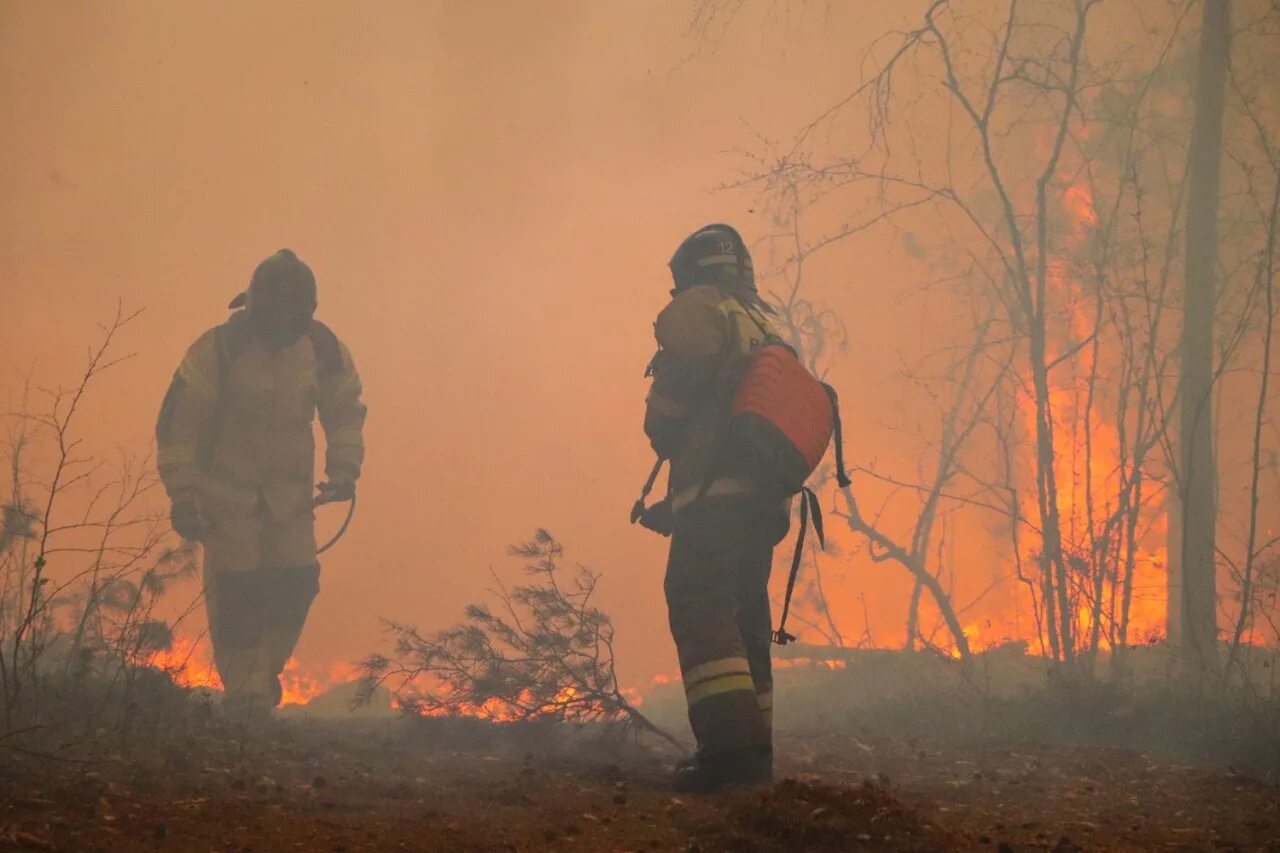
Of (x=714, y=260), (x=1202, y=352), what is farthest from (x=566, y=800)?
(x=1202, y=352)

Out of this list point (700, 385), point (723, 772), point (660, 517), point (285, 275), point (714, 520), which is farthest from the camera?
point (285, 275)

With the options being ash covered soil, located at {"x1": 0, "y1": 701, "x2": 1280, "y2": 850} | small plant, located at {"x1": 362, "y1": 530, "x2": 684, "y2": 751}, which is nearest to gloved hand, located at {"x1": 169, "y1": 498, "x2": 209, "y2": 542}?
ash covered soil, located at {"x1": 0, "y1": 701, "x2": 1280, "y2": 850}

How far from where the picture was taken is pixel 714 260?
4719 mm

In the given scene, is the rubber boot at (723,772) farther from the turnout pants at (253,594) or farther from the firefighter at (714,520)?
the turnout pants at (253,594)

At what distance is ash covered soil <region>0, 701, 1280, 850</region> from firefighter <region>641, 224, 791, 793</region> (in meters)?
0.31

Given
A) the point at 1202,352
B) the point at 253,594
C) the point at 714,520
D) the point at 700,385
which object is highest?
the point at 1202,352

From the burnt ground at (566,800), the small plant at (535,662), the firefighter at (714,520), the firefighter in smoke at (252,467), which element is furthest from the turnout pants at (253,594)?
the firefighter at (714,520)

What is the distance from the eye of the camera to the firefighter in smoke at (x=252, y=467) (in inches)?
241

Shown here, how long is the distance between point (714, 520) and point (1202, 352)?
4.90 meters

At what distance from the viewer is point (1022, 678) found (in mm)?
9094

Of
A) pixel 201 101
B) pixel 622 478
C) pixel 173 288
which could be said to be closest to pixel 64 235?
pixel 173 288

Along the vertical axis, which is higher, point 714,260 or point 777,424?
point 714,260

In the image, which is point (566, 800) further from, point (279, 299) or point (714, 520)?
point (279, 299)

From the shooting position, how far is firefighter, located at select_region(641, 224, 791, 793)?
12.7 feet
